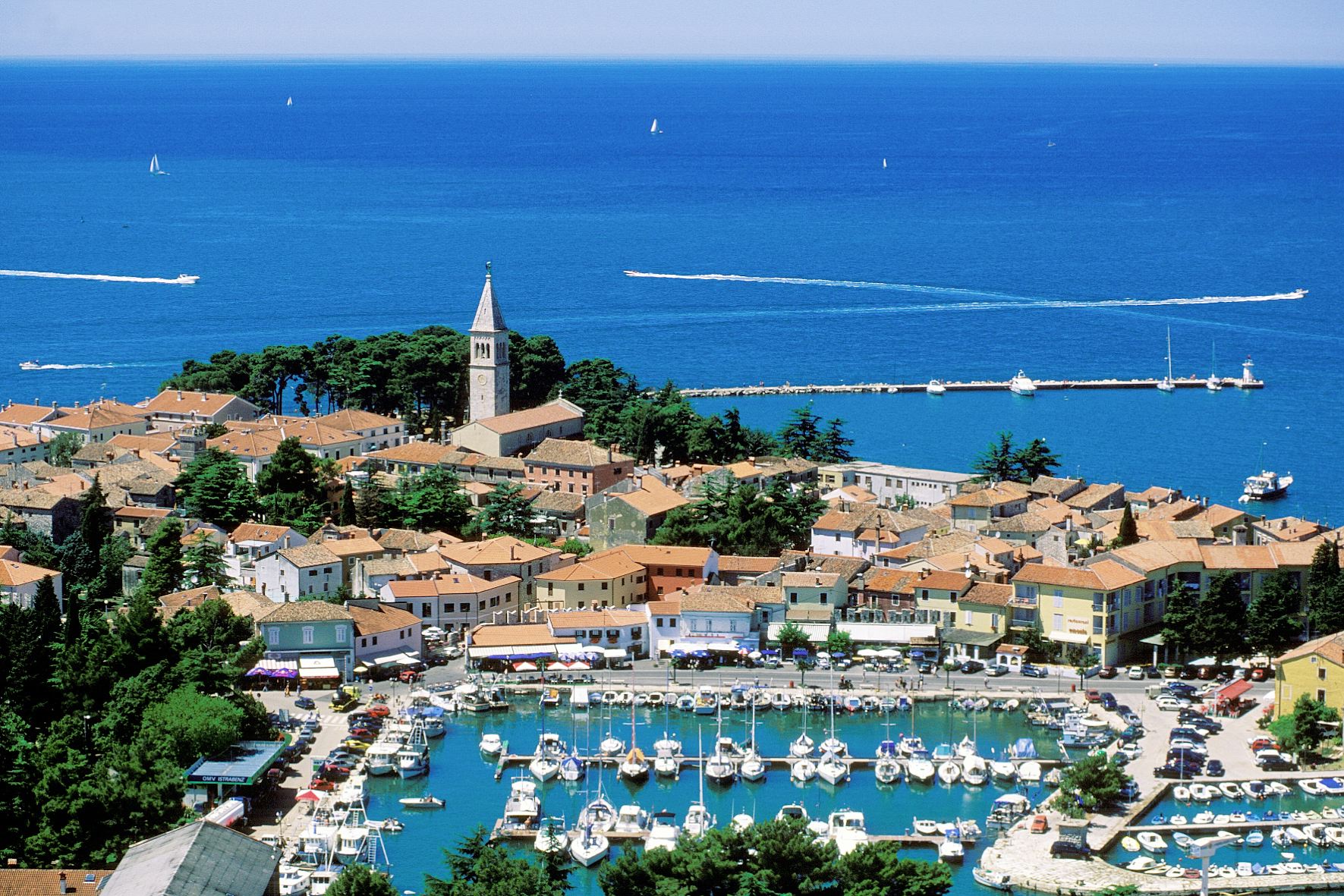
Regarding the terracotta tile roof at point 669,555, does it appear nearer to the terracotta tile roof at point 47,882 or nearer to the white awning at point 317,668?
the white awning at point 317,668

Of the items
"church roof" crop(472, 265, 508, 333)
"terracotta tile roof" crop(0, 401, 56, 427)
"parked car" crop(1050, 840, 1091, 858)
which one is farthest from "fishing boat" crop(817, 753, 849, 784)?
"terracotta tile roof" crop(0, 401, 56, 427)

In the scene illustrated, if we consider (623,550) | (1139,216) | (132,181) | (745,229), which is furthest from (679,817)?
(132,181)

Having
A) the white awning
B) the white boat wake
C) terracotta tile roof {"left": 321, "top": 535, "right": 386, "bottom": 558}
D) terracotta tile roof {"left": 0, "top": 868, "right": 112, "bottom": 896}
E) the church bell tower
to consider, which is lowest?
terracotta tile roof {"left": 0, "top": 868, "right": 112, "bottom": 896}

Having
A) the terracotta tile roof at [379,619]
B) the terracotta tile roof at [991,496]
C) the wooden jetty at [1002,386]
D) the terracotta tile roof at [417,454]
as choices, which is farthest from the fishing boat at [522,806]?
the wooden jetty at [1002,386]

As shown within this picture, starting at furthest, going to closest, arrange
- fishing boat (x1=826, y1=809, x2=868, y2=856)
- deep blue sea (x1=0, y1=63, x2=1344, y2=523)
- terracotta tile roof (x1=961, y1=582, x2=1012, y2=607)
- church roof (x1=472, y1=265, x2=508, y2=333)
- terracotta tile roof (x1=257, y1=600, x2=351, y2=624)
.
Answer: deep blue sea (x1=0, y1=63, x2=1344, y2=523) → church roof (x1=472, y1=265, x2=508, y2=333) → terracotta tile roof (x1=961, y1=582, x2=1012, y2=607) → terracotta tile roof (x1=257, y1=600, x2=351, y2=624) → fishing boat (x1=826, y1=809, x2=868, y2=856)

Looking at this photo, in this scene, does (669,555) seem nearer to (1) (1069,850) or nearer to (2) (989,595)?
(2) (989,595)

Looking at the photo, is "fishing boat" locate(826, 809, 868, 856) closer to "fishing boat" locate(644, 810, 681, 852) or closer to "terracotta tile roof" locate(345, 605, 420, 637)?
"fishing boat" locate(644, 810, 681, 852)

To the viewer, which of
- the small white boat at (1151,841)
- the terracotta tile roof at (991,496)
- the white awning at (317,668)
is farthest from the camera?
the terracotta tile roof at (991,496)
